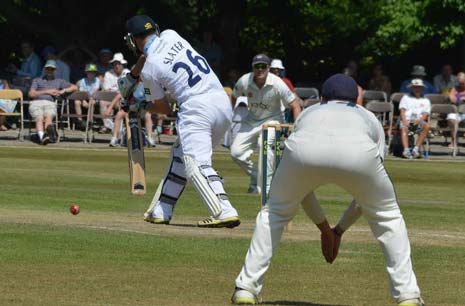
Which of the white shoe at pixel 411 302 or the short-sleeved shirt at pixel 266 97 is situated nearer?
the white shoe at pixel 411 302

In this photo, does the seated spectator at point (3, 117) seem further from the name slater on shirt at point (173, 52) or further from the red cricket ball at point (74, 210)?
the name slater on shirt at point (173, 52)

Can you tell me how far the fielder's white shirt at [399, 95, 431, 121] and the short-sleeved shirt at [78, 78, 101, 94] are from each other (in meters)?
6.84

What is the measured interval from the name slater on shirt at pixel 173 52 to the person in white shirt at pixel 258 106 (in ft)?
17.9

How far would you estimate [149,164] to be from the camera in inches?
914

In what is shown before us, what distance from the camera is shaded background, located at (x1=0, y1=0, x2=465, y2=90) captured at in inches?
1321

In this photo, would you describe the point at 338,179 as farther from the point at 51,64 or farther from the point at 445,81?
the point at 445,81

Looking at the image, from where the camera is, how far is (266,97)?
17922mm

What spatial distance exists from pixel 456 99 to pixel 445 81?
1863mm

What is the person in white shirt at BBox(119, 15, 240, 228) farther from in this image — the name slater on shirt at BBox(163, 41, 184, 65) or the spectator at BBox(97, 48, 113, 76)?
the spectator at BBox(97, 48, 113, 76)

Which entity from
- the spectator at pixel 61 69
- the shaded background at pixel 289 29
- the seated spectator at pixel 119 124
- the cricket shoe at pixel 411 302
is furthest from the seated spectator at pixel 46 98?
the cricket shoe at pixel 411 302

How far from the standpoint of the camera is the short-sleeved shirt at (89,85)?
29812mm

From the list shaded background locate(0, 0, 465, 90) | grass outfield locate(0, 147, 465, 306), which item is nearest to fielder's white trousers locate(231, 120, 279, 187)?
grass outfield locate(0, 147, 465, 306)

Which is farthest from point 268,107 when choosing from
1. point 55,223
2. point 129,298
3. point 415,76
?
point 415,76

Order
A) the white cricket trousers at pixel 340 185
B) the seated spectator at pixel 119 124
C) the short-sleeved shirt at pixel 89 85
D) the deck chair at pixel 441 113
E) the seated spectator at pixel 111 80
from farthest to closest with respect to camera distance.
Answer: the short-sleeved shirt at pixel 89 85
the seated spectator at pixel 111 80
the deck chair at pixel 441 113
the seated spectator at pixel 119 124
the white cricket trousers at pixel 340 185
